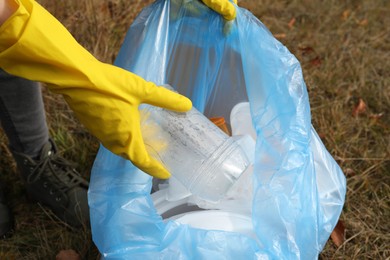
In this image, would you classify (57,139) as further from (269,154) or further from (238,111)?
(269,154)

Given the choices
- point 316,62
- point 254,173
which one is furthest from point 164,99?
point 316,62

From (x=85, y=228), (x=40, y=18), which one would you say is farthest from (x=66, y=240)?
(x=40, y=18)

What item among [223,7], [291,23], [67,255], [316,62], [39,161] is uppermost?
[223,7]

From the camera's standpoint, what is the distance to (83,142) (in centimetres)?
134

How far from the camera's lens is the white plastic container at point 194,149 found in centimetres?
84

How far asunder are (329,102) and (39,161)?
0.97 m

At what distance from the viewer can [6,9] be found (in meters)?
0.64

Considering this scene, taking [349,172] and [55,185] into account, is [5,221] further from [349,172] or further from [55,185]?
[349,172]

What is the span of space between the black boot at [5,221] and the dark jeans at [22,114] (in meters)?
0.15

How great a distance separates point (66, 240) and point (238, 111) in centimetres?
54

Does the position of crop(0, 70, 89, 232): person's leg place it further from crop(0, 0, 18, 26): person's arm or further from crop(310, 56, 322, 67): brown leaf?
crop(310, 56, 322, 67): brown leaf

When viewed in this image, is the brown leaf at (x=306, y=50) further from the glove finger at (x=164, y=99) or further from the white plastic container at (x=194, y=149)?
the glove finger at (x=164, y=99)

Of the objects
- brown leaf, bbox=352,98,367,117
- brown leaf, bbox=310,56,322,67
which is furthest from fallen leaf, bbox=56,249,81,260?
brown leaf, bbox=310,56,322,67

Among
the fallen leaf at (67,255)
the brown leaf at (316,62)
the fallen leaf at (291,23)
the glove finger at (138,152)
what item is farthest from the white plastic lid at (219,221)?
the fallen leaf at (291,23)
